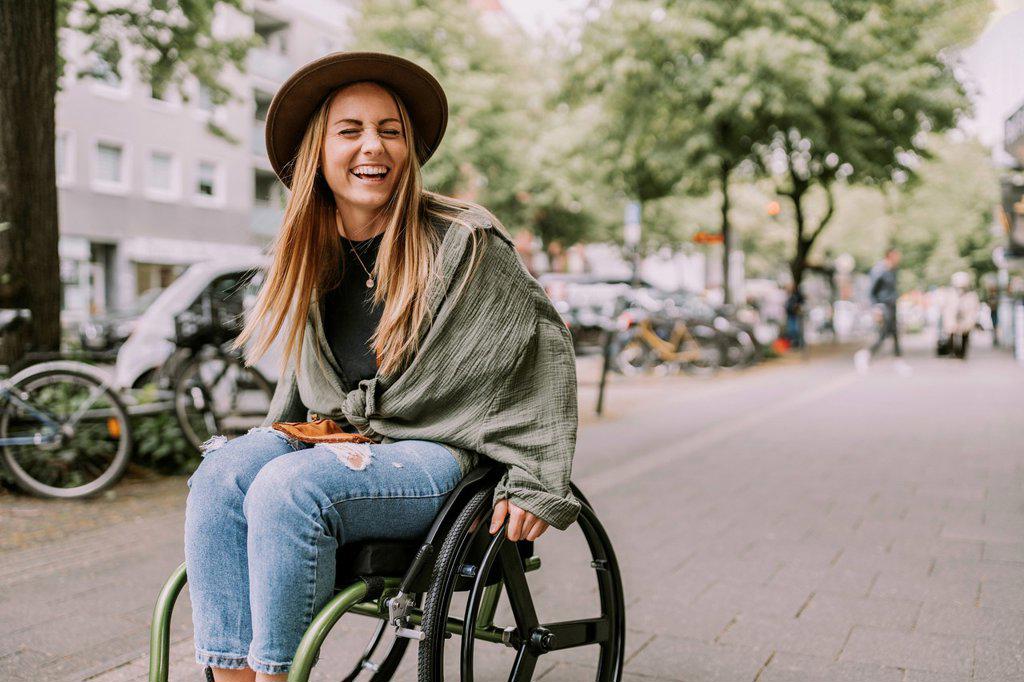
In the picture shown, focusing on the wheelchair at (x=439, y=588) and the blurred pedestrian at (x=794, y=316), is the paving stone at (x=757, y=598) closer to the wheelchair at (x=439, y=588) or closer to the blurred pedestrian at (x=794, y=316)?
the wheelchair at (x=439, y=588)

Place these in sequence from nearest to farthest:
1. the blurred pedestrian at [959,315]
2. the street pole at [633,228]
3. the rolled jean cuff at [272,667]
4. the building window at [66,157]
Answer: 1. the rolled jean cuff at [272,667]
2. the street pole at [633,228]
3. the blurred pedestrian at [959,315]
4. the building window at [66,157]

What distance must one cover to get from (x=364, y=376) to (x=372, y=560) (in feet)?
1.45

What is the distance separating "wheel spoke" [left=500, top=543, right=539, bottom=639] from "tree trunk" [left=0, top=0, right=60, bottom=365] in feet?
15.3

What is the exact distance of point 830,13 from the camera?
17734 mm

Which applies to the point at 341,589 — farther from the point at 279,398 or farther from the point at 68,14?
the point at 68,14

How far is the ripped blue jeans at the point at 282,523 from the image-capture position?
73.5 inches

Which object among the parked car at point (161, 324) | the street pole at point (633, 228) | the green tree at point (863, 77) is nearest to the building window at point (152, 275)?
the green tree at point (863, 77)

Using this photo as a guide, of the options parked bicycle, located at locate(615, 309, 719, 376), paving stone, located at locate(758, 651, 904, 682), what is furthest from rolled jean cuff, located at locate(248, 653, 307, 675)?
parked bicycle, located at locate(615, 309, 719, 376)

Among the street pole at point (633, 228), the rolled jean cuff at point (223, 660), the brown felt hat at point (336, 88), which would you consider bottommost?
the rolled jean cuff at point (223, 660)

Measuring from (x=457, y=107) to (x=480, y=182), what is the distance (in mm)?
2705

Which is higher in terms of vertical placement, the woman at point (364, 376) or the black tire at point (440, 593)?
the woman at point (364, 376)

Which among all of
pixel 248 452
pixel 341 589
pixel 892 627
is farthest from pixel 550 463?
pixel 892 627

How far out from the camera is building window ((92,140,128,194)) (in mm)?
28344

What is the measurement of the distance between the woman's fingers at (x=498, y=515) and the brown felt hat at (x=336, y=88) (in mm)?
854
